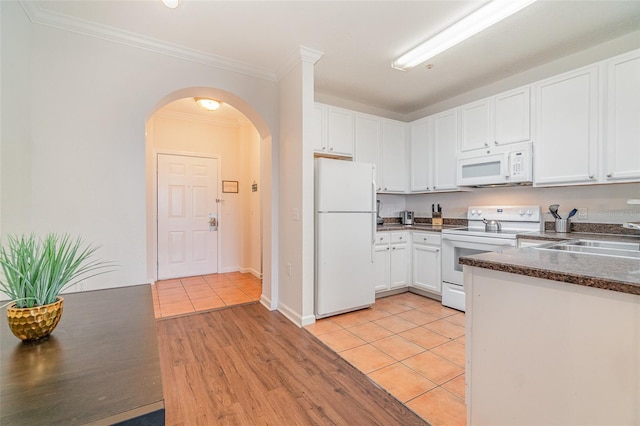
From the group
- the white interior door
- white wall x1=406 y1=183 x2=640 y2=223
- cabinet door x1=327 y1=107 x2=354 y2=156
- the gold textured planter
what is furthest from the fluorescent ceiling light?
the white interior door

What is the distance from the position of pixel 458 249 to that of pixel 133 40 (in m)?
3.93

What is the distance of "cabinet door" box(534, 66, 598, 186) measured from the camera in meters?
2.48

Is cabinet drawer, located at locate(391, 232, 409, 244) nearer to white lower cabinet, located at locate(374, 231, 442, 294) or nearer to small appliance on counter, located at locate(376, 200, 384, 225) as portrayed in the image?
white lower cabinet, located at locate(374, 231, 442, 294)

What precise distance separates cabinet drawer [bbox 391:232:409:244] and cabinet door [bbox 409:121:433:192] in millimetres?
755

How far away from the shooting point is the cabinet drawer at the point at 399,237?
3.64 metres

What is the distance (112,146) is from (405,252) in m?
3.44

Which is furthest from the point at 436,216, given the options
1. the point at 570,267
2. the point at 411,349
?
the point at 570,267

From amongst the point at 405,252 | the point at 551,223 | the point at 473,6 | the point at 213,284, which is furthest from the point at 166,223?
the point at 551,223

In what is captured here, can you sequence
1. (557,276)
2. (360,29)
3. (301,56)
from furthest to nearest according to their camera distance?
(301,56), (360,29), (557,276)

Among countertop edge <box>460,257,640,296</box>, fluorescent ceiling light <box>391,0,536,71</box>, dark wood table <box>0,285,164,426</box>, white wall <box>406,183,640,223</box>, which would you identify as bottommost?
dark wood table <box>0,285,164,426</box>

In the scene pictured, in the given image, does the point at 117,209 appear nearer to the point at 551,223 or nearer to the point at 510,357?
the point at 510,357

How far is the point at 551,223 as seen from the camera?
2998mm

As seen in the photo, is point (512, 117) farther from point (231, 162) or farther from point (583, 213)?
point (231, 162)

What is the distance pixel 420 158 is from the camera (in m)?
3.98
